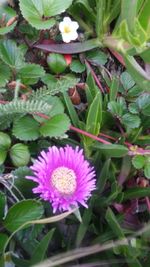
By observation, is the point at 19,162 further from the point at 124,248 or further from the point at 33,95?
the point at 124,248

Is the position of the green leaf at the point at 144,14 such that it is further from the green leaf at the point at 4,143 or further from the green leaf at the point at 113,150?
the green leaf at the point at 4,143

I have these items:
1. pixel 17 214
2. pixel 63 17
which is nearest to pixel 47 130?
pixel 17 214


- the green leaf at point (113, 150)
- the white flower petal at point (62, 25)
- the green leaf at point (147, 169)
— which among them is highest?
the white flower petal at point (62, 25)

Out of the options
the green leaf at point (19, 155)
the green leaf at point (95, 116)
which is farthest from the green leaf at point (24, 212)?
the green leaf at point (95, 116)

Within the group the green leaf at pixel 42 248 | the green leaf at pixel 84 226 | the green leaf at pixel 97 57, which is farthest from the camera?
the green leaf at pixel 97 57

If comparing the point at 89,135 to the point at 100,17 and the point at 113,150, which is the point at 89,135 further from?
the point at 100,17

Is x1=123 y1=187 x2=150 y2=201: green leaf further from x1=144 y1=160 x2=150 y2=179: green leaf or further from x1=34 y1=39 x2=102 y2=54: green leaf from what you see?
x1=34 y1=39 x2=102 y2=54: green leaf

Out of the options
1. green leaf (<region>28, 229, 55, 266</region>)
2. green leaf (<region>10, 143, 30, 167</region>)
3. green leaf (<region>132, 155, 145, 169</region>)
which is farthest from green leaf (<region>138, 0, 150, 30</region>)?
green leaf (<region>28, 229, 55, 266</region>)
